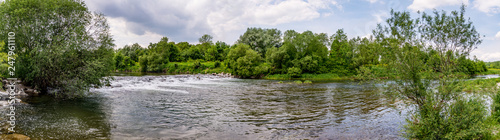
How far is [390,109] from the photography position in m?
18.3

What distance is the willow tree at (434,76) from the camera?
27.0 ft

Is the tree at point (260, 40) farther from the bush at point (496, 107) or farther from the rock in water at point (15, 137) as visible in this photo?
the rock in water at point (15, 137)

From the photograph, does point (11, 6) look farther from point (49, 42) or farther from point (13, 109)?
point (13, 109)

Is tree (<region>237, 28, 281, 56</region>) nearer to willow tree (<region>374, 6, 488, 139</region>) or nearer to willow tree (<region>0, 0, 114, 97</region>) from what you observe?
willow tree (<region>0, 0, 114, 97</region>)

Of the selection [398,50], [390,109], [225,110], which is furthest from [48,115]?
[390,109]

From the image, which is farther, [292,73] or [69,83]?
[292,73]

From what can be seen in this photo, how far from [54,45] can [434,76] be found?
84.6 feet

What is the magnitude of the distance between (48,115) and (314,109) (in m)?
17.8

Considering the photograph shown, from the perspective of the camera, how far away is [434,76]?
29.2ft

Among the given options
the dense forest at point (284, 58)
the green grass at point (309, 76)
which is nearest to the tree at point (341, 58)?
the dense forest at point (284, 58)

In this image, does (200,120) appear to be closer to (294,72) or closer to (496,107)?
(496,107)

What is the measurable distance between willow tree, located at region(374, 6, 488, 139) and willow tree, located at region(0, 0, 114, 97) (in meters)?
22.6

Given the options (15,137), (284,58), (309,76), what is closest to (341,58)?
(309,76)

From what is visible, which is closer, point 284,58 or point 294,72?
point 294,72
